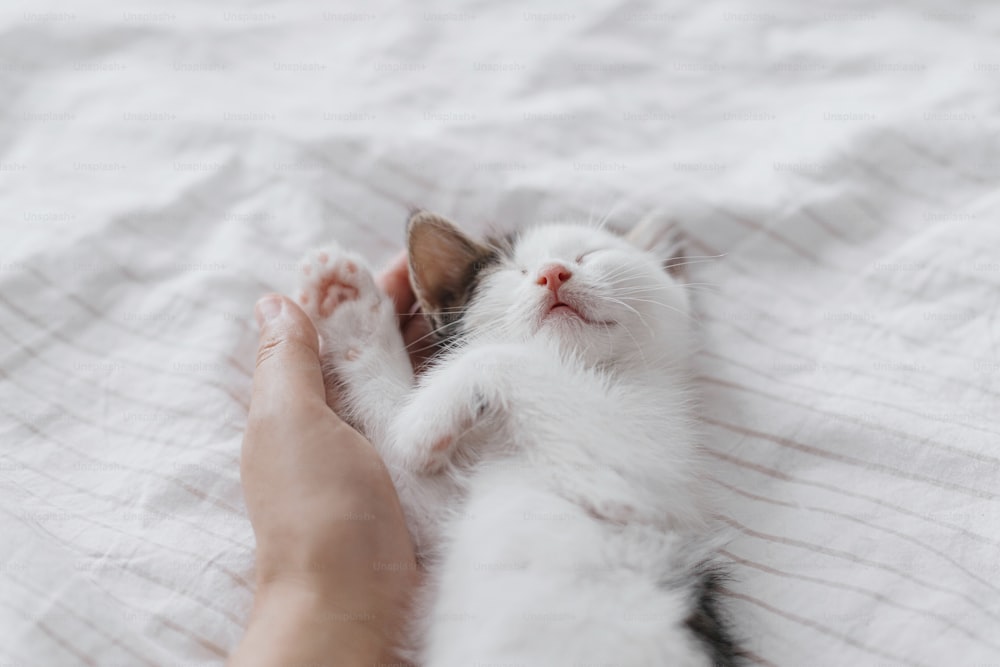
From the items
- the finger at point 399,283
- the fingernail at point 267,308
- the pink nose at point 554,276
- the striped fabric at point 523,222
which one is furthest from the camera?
the finger at point 399,283

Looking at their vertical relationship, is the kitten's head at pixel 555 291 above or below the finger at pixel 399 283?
above

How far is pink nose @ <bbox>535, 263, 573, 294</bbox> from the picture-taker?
57.3 inches

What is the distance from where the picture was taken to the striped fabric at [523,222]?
52.1 inches

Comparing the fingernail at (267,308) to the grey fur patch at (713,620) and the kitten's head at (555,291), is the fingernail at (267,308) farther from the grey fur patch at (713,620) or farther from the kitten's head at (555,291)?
the grey fur patch at (713,620)

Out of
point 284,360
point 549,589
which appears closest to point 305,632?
point 549,589

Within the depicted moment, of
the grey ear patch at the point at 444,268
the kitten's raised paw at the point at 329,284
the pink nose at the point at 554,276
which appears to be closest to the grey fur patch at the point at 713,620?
the pink nose at the point at 554,276

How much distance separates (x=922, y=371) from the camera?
1542mm

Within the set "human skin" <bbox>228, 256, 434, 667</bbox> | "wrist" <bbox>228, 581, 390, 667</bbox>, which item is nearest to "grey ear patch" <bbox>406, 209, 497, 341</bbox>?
"human skin" <bbox>228, 256, 434, 667</bbox>

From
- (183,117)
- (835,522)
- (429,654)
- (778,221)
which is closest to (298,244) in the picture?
(183,117)

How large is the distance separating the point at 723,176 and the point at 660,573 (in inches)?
41.3

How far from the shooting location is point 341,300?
1.61m

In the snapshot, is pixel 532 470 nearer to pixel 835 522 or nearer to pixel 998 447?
pixel 835 522

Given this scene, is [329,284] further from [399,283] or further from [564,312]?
[564,312]

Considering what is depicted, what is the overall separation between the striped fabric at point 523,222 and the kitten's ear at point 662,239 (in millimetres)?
33
